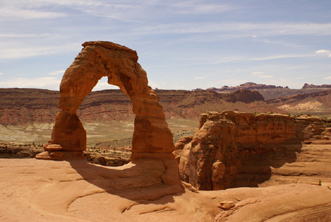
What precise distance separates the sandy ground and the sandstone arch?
3.99ft

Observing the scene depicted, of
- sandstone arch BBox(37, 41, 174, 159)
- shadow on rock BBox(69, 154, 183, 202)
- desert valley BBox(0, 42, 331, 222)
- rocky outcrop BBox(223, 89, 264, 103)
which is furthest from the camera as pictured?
rocky outcrop BBox(223, 89, 264, 103)

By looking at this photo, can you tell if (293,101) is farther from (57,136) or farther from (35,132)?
(57,136)

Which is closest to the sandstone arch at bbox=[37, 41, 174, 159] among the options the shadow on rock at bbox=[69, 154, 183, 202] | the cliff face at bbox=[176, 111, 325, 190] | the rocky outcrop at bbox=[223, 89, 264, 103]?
the shadow on rock at bbox=[69, 154, 183, 202]

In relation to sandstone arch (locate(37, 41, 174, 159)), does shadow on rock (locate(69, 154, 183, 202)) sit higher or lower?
lower

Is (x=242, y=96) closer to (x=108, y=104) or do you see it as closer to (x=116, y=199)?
(x=108, y=104)

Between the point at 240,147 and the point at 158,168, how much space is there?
1300 centimetres

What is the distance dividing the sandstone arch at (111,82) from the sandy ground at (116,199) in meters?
1.21

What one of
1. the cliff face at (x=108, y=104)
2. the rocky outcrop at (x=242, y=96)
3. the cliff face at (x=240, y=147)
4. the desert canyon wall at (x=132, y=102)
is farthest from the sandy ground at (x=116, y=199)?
the rocky outcrop at (x=242, y=96)

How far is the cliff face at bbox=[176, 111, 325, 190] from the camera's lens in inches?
1040

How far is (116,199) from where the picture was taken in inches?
559

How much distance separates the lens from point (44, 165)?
14891mm

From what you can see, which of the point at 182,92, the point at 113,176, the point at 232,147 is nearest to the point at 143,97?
the point at 113,176

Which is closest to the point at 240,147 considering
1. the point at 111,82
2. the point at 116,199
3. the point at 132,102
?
the point at 132,102

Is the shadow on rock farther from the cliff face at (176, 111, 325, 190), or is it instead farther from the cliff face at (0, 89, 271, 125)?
the cliff face at (0, 89, 271, 125)
